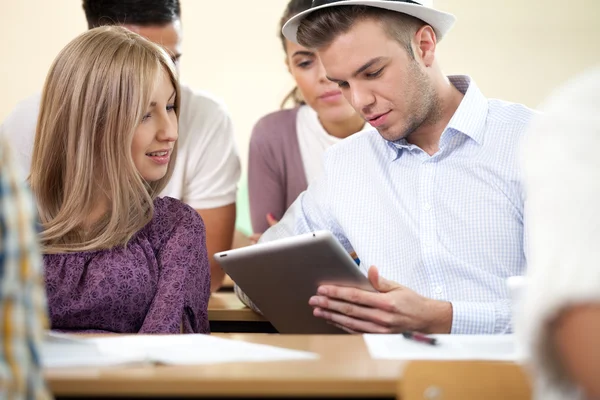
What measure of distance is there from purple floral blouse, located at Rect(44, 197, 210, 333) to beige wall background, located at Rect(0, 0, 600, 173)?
89.4 inches

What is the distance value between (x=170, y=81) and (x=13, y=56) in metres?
2.49

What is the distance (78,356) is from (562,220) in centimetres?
63

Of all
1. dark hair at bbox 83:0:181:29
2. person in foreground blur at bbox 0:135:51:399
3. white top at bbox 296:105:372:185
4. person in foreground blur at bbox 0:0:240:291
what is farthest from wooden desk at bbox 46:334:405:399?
white top at bbox 296:105:372:185

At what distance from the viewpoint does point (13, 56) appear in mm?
3965

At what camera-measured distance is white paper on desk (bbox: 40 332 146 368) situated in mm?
986

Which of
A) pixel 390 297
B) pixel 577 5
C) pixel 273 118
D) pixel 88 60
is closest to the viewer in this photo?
pixel 390 297

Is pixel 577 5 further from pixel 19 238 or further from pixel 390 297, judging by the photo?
pixel 19 238

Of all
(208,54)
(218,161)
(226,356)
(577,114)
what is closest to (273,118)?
(218,161)

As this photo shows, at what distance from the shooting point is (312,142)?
8.78 feet

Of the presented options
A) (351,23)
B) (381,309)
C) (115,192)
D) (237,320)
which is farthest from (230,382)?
(351,23)

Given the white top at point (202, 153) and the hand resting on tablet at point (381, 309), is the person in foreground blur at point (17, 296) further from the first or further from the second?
the white top at point (202, 153)

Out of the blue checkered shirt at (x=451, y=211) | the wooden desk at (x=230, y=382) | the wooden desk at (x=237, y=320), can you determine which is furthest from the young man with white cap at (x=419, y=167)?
the wooden desk at (x=230, y=382)

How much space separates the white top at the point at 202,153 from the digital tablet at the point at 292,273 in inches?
31.3

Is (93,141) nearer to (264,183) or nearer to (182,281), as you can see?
(182,281)
